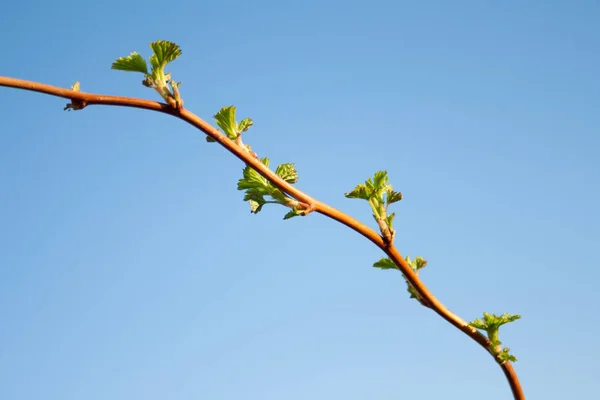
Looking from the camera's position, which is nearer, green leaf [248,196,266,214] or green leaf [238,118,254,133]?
green leaf [238,118,254,133]

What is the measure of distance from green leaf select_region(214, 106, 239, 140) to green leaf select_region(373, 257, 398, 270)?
0.94 metres

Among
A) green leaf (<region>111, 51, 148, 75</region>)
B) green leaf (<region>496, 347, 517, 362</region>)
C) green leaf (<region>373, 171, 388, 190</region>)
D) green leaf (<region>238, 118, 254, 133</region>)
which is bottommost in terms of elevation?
green leaf (<region>496, 347, 517, 362</region>)

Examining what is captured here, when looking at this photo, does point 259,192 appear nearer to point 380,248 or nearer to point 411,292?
point 380,248

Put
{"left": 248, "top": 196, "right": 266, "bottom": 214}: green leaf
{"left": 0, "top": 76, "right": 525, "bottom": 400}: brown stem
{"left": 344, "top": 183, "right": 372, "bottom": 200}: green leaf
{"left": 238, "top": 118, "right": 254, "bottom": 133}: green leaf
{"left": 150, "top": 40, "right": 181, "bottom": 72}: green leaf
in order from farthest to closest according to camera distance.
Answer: {"left": 248, "top": 196, "right": 266, "bottom": 214}: green leaf → {"left": 344, "top": 183, "right": 372, "bottom": 200}: green leaf → {"left": 238, "top": 118, "right": 254, "bottom": 133}: green leaf → {"left": 150, "top": 40, "right": 181, "bottom": 72}: green leaf → {"left": 0, "top": 76, "right": 525, "bottom": 400}: brown stem

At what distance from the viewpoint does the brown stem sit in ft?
7.41

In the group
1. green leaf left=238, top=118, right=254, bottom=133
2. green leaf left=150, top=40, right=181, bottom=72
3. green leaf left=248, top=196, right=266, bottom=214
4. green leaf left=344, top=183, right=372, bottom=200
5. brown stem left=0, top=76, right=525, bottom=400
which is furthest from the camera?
green leaf left=248, top=196, right=266, bottom=214

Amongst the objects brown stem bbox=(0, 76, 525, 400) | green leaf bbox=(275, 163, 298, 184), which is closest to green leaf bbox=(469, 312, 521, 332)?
brown stem bbox=(0, 76, 525, 400)

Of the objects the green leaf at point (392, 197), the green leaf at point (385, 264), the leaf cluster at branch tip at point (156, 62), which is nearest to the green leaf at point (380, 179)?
the green leaf at point (392, 197)

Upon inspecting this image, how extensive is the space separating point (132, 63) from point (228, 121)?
49 centimetres

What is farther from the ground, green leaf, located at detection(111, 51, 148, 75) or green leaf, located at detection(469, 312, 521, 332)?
green leaf, located at detection(111, 51, 148, 75)

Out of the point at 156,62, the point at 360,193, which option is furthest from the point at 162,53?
the point at 360,193

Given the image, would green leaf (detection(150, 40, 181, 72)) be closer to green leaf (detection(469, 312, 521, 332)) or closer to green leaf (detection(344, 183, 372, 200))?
green leaf (detection(344, 183, 372, 200))

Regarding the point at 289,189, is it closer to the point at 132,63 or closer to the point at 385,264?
the point at 385,264

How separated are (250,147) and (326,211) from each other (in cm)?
48
